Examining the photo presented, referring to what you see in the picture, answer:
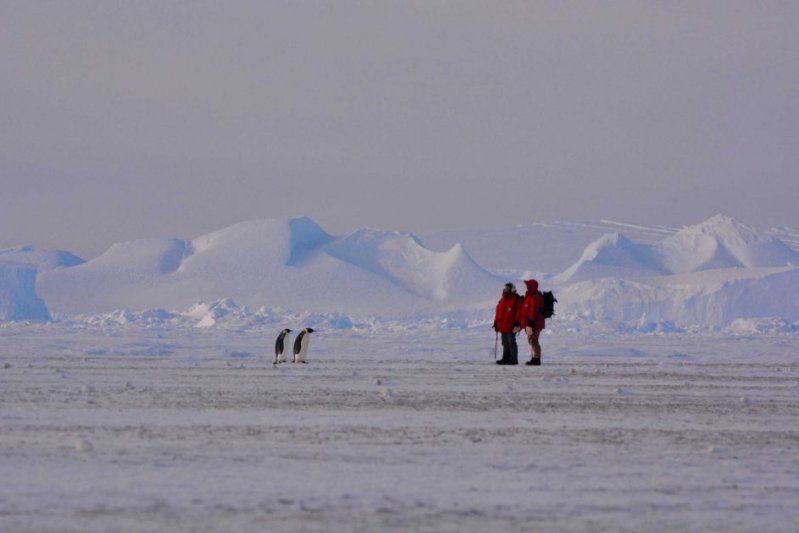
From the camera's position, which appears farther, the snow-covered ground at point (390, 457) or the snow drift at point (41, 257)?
the snow drift at point (41, 257)

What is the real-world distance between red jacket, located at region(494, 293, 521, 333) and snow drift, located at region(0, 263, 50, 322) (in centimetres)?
5697

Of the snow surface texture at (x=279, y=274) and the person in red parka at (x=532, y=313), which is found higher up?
the snow surface texture at (x=279, y=274)

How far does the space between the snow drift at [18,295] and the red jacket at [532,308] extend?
2265 inches

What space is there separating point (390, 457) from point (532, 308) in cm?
1318

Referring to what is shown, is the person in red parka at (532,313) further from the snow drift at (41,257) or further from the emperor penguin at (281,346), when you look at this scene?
the snow drift at (41,257)

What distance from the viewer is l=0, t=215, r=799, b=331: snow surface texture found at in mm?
78000

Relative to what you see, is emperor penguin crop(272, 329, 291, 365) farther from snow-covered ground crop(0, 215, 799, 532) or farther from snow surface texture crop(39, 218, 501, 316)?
snow surface texture crop(39, 218, 501, 316)

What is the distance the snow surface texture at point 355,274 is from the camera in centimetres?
7800

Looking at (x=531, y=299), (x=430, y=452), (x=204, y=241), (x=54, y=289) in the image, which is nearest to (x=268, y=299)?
(x=204, y=241)

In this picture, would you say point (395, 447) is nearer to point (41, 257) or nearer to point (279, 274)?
point (279, 274)

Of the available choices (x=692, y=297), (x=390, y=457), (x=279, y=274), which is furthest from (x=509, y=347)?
(x=279, y=274)

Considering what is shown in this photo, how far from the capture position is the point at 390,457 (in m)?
7.92

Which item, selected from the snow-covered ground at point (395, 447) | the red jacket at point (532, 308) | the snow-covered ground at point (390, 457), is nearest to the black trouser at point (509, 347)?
the snow-covered ground at point (395, 447)

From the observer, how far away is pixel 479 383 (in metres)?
16.1
